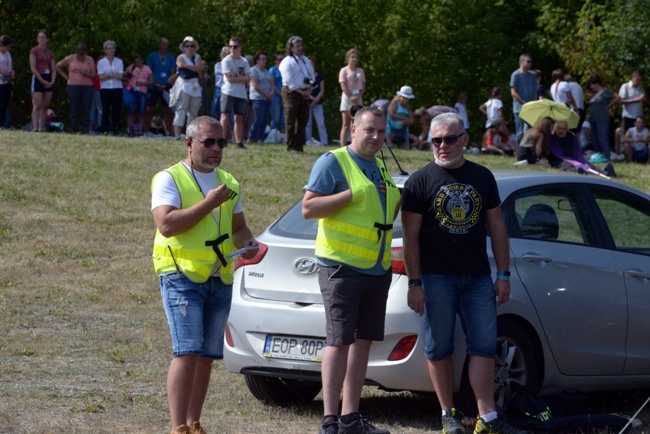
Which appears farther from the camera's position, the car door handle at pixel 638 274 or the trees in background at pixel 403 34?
the trees in background at pixel 403 34

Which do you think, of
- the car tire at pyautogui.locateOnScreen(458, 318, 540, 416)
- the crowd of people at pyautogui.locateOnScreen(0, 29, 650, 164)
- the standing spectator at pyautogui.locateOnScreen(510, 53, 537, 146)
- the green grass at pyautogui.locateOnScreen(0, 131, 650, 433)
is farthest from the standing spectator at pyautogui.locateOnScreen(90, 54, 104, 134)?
the car tire at pyautogui.locateOnScreen(458, 318, 540, 416)

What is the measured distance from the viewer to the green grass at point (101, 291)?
24.2 feet

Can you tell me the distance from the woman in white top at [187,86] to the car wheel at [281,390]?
493 inches

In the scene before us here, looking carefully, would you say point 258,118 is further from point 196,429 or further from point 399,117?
point 196,429

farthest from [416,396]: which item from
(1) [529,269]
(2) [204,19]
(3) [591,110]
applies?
(2) [204,19]

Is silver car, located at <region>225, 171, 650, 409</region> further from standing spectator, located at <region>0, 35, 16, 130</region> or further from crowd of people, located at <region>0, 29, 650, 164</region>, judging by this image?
standing spectator, located at <region>0, 35, 16, 130</region>

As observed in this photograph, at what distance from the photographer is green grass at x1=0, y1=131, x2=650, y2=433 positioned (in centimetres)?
738

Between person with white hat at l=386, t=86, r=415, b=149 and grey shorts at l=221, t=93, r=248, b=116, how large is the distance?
3234mm

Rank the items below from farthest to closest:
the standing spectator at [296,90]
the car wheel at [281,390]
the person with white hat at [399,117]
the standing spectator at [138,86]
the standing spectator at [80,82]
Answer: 1. the standing spectator at [138,86]
2. the person with white hat at [399,117]
3. the standing spectator at [80,82]
4. the standing spectator at [296,90]
5. the car wheel at [281,390]

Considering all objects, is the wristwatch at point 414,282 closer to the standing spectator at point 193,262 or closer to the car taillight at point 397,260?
the car taillight at point 397,260

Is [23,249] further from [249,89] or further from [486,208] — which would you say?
[249,89]

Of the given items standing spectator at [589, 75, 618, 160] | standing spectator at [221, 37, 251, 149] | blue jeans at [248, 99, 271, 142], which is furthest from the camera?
standing spectator at [589, 75, 618, 160]

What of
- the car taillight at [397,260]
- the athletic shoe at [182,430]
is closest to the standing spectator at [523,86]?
the car taillight at [397,260]

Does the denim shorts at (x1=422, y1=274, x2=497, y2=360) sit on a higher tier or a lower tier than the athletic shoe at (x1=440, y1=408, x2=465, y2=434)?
higher
